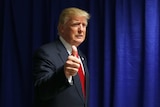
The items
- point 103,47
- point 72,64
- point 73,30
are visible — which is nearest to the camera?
point 72,64

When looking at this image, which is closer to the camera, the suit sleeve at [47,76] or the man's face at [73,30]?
the suit sleeve at [47,76]

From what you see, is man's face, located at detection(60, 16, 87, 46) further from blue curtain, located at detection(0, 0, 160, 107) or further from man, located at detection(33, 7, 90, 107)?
blue curtain, located at detection(0, 0, 160, 107)

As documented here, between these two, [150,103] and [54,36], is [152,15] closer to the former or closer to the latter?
[150,103]

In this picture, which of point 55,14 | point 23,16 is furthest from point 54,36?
point 23,16

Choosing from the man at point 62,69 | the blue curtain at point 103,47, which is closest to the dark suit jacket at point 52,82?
the man at point 62,69

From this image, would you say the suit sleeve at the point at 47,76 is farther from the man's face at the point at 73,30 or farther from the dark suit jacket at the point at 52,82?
the man's face at the point at 73,30

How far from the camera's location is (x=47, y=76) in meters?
1.14

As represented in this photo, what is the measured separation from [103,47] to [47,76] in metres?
0.98

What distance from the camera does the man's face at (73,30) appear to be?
1.51m

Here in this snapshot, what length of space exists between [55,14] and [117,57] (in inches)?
24.5

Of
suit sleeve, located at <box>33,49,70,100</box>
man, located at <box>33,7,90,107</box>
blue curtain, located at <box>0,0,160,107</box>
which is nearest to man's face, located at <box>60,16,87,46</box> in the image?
man, located at <box>33,7,90,107</box>

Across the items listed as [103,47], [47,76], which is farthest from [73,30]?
[103,47]

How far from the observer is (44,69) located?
1.22 metres

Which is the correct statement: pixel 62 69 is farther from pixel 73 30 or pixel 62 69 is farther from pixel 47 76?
pixel 73 30
